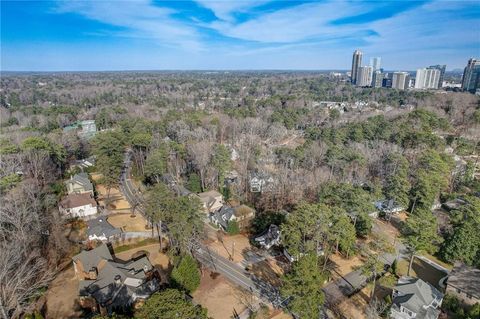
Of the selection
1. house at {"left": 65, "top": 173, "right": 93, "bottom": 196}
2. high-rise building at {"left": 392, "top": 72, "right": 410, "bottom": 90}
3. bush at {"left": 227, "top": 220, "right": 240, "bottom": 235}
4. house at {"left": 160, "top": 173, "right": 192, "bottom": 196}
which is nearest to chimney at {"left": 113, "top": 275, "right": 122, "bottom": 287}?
bush at {"left": 227, "top": 220, "right": 240, "bottom": 235}

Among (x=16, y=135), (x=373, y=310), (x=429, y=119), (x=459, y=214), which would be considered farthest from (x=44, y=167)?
(x=429, y=119)

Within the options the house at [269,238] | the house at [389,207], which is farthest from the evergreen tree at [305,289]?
the house at [389,207]

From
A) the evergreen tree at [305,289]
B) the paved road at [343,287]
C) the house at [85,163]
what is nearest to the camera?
the evergreen tree at [305,289]

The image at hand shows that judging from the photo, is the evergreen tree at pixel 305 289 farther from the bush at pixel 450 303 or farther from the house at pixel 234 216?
the house at pixel 234 216

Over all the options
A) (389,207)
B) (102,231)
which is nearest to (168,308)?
(102,231)

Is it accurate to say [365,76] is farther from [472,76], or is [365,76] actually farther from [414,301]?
[414,301]

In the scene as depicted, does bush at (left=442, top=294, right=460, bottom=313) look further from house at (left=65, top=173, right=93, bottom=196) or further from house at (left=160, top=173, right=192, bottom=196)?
house at (left=65, top=173, right=93, bottom=196)
